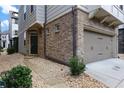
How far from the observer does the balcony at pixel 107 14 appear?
7.26 meters

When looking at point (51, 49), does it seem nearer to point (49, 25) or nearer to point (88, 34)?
point (49, 25)

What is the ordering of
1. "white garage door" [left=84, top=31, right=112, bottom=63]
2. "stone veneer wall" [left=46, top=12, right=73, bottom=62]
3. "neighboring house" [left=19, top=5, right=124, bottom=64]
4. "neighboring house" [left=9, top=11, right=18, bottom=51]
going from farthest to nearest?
"neighboring house" [left=9, top=11, right=18, bottom=51] < "white garage door" [left=84, top=31, right=112, bottom=63] < "stone veneer wall" [left=46, top=12, right=73, bottom=62] < "neighboring house" [left=19, top=5, right=124, bottom=64]

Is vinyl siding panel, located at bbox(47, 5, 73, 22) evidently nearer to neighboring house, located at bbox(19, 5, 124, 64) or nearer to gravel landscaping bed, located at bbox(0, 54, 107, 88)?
neighboring house, located at bbox(19, 5, 124, 64)

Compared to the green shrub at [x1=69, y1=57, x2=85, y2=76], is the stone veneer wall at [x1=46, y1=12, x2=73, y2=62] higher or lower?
higher

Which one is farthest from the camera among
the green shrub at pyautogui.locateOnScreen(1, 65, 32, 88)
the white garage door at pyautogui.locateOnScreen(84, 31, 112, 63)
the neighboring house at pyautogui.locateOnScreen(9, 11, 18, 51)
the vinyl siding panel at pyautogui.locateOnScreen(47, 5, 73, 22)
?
the neighboring house at pyautogui.locateOnScreen(9, 11, 18, 51)

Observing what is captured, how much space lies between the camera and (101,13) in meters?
7.76

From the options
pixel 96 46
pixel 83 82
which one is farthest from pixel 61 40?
pixel 83 82

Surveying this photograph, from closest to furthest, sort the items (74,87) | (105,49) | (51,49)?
(74,87), (51,49), (105,49)

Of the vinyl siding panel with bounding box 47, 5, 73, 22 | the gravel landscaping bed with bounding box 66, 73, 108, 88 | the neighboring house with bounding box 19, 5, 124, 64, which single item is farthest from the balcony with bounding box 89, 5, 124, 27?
the gravel landscaping bed with bounding box 66, 73, 108, 88

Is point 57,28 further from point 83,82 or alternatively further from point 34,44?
point 83,82

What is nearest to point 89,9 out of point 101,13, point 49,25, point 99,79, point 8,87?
point 101,13

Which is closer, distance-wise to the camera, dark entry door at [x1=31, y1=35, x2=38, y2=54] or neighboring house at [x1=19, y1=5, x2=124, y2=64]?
neighboring house at [x1=19, y1=5, x2=124, y2=64]

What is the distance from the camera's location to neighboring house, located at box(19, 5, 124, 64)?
6699mm

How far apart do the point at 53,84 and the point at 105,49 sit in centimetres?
574
